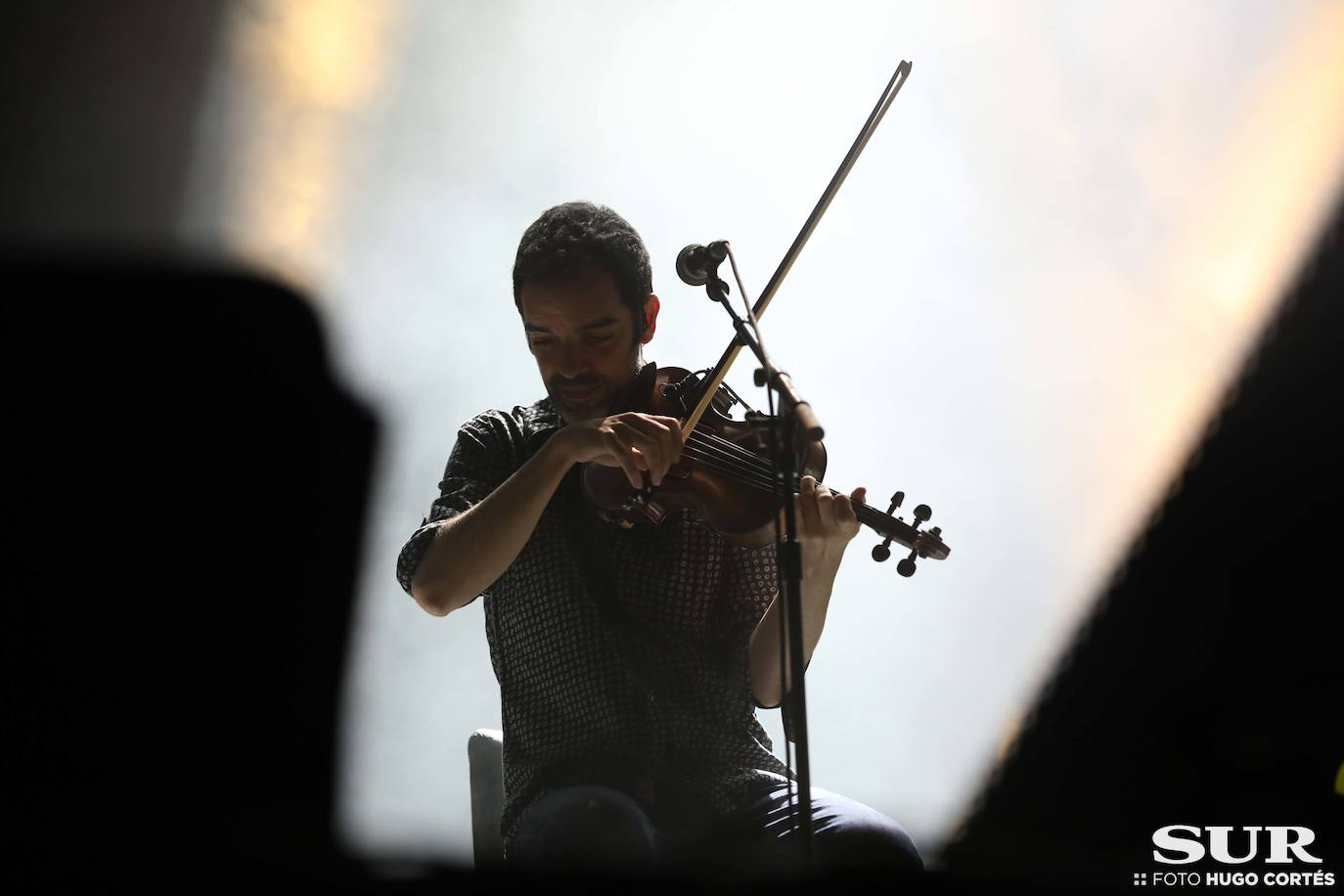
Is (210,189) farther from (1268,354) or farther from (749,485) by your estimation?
(1268,354)

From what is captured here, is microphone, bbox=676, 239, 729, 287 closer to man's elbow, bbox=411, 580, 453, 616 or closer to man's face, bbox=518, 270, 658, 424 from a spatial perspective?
man's face, bbox=518, 270, 658, 424

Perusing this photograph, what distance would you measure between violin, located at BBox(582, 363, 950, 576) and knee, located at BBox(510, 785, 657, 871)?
0.35 metres

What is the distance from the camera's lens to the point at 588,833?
46.6 inches

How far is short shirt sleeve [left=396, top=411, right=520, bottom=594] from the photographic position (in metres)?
1.35

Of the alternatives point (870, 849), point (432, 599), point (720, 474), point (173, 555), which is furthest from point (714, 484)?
point (173, 555)

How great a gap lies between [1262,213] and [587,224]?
1.50 m

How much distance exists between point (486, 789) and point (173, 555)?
84 cm

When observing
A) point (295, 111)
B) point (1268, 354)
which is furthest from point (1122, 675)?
point (295, 111)

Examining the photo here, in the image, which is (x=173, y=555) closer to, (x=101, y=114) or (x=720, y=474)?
(x=101, y=114)

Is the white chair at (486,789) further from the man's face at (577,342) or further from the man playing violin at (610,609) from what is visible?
the man's face at (577,342)

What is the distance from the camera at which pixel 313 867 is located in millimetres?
795

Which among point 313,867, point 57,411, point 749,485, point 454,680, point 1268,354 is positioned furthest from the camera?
point 454,680

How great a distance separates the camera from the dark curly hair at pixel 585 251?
1.45 metres

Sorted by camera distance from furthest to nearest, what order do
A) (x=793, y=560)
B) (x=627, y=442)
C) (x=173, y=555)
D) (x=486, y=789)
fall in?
1. (x=173, y=555)
2. (x=486, y=789)
3. (x=627, y=442)
4. (x=793, y=560)
